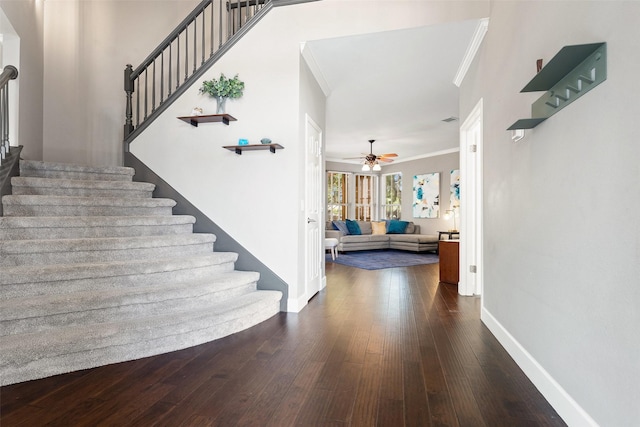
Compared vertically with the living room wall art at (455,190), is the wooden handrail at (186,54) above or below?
above

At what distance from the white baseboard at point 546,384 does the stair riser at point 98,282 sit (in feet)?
8.33

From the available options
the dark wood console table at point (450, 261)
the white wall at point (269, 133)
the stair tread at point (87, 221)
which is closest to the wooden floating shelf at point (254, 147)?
the white wall at point (269, 133)

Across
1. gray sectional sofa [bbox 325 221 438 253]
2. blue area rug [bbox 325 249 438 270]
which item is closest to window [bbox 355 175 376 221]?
gray sectional sofa [bbox 325 221 438 253]

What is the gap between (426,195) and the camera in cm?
1002

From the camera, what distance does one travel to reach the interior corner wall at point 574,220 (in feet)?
4.19

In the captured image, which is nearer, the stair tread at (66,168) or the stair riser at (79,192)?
the stair riser at (79,192)

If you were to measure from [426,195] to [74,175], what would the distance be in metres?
8.34

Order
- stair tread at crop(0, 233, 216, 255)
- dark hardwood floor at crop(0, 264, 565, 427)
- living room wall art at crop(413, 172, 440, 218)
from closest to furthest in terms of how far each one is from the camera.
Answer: dark hardwood floor at crop(0, 264, 565, 427) < stair tread at crop(0, 233, 216, 255) < living room wall art at crop(413, 172, 440, 218)

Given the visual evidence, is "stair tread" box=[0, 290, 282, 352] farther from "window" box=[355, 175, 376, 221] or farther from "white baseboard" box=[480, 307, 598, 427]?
"window" box=[355, 175, 376, 221]

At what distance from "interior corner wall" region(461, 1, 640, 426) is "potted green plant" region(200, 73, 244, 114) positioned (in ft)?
8.07

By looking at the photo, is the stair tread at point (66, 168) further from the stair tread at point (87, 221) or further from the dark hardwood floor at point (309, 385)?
the dark hardwood floor at point (309, 385)

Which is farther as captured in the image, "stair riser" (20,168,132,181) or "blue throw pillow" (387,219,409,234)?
"blue throw pillow" (387,219,409,234)

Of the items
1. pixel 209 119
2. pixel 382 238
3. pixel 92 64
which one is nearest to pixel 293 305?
pixel 209 119

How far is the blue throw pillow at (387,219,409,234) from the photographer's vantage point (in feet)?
32.8
